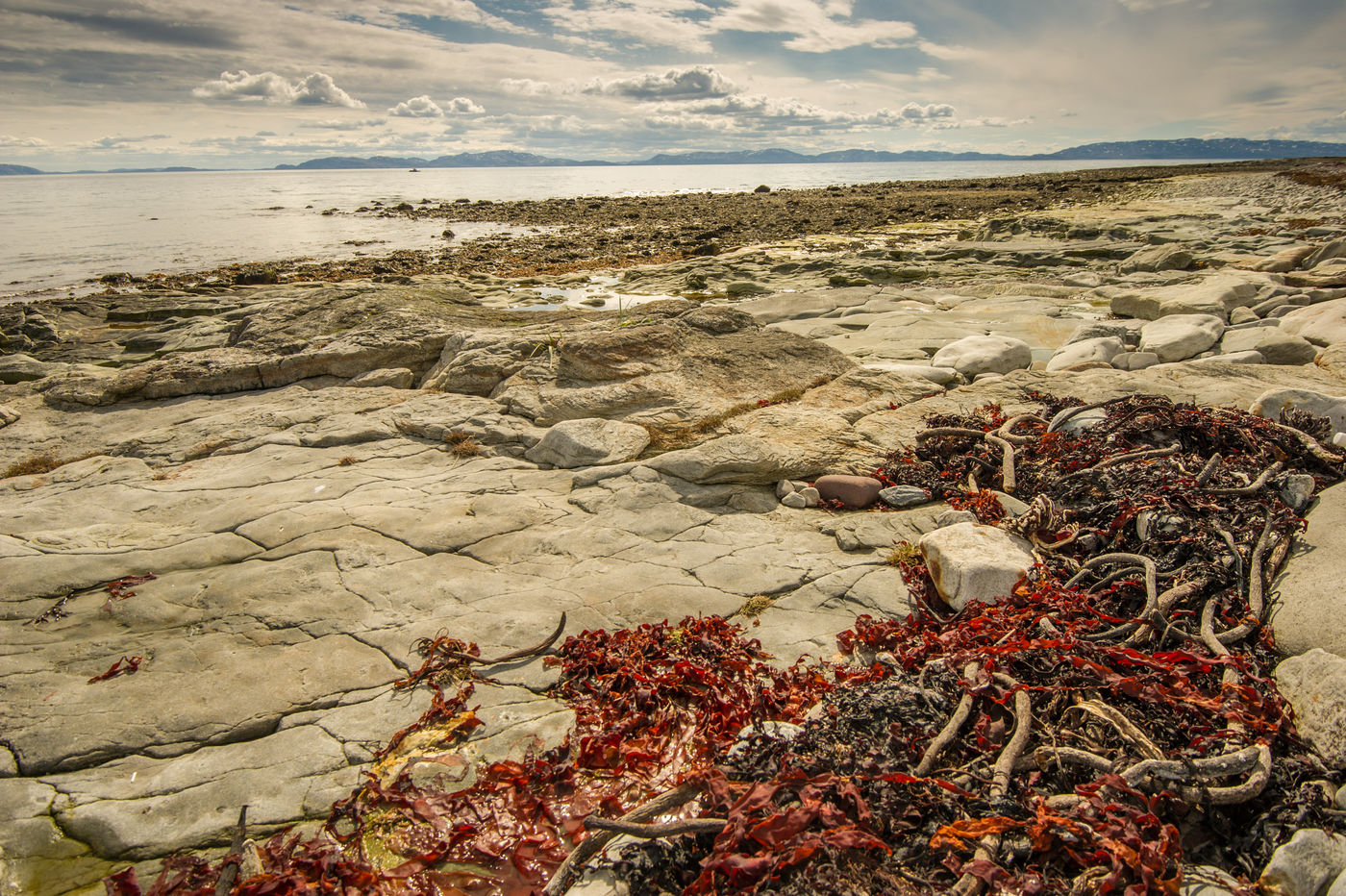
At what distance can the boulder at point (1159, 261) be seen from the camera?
14305 millimetres

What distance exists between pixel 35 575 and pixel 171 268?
21.1m

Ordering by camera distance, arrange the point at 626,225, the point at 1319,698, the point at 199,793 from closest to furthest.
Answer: the point at 1319,698 < the point at 199,793 < the point at 626,225

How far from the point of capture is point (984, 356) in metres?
7.67

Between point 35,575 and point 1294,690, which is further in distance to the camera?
point 35,575

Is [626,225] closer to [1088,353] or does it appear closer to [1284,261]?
[1284,261]

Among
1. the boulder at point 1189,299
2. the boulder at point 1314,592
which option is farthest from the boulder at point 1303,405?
the boulder at point 1189,299

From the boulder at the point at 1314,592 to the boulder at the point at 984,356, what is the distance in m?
4.17

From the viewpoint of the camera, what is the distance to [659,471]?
530 cm

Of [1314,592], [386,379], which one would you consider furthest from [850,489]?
[386,379]

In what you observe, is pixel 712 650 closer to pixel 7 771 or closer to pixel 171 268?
pixel 7 771

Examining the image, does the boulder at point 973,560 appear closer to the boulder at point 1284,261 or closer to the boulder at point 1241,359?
the boulder at point 1241,359

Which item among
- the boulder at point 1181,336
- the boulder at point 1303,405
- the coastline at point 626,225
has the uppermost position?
the coastline at point 626,225

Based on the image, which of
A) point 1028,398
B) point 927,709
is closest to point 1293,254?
point 1028,398

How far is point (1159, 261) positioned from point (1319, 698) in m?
15.4
